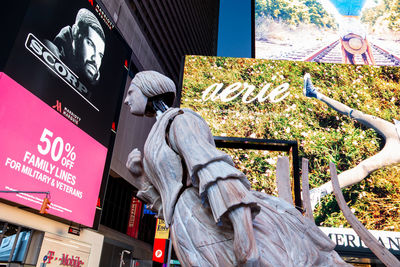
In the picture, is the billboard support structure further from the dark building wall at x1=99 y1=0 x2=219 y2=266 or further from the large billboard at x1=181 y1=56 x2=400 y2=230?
the dark building wall at x1=99 y1=0 x2=219 y2=266

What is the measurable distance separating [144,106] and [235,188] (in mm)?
732

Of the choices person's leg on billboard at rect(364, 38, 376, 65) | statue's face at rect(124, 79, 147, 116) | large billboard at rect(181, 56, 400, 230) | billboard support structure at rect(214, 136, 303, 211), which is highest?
person's leg on billboard at rect(364, 38, 376, 65)

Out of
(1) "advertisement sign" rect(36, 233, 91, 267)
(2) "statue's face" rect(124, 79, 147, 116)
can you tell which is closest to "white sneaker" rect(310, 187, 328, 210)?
(1) "advertisement sign" rect(36, 233, 91, 267)

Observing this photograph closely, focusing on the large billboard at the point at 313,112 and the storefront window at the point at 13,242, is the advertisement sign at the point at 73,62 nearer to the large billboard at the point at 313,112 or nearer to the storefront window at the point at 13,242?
the large billboard at the point at 313,112

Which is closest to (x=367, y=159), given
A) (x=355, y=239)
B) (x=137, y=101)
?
(x=355, y=239)

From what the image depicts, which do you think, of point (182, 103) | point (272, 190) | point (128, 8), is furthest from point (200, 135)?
point (128, 8)

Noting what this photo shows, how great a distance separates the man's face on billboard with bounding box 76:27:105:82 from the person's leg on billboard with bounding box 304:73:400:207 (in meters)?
7.71

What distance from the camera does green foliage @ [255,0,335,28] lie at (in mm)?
15430

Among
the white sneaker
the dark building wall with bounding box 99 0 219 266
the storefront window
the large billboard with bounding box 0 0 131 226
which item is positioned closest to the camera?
the large billboard with bounding box 0 0 131 226

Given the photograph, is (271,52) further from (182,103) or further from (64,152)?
(64,152)

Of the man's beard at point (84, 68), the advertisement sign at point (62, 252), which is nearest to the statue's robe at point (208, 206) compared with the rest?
the advertisement sign at point (62, 252)

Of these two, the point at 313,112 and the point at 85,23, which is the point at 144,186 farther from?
the point at 85,23

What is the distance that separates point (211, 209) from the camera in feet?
3.36

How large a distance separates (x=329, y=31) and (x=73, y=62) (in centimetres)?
1184
